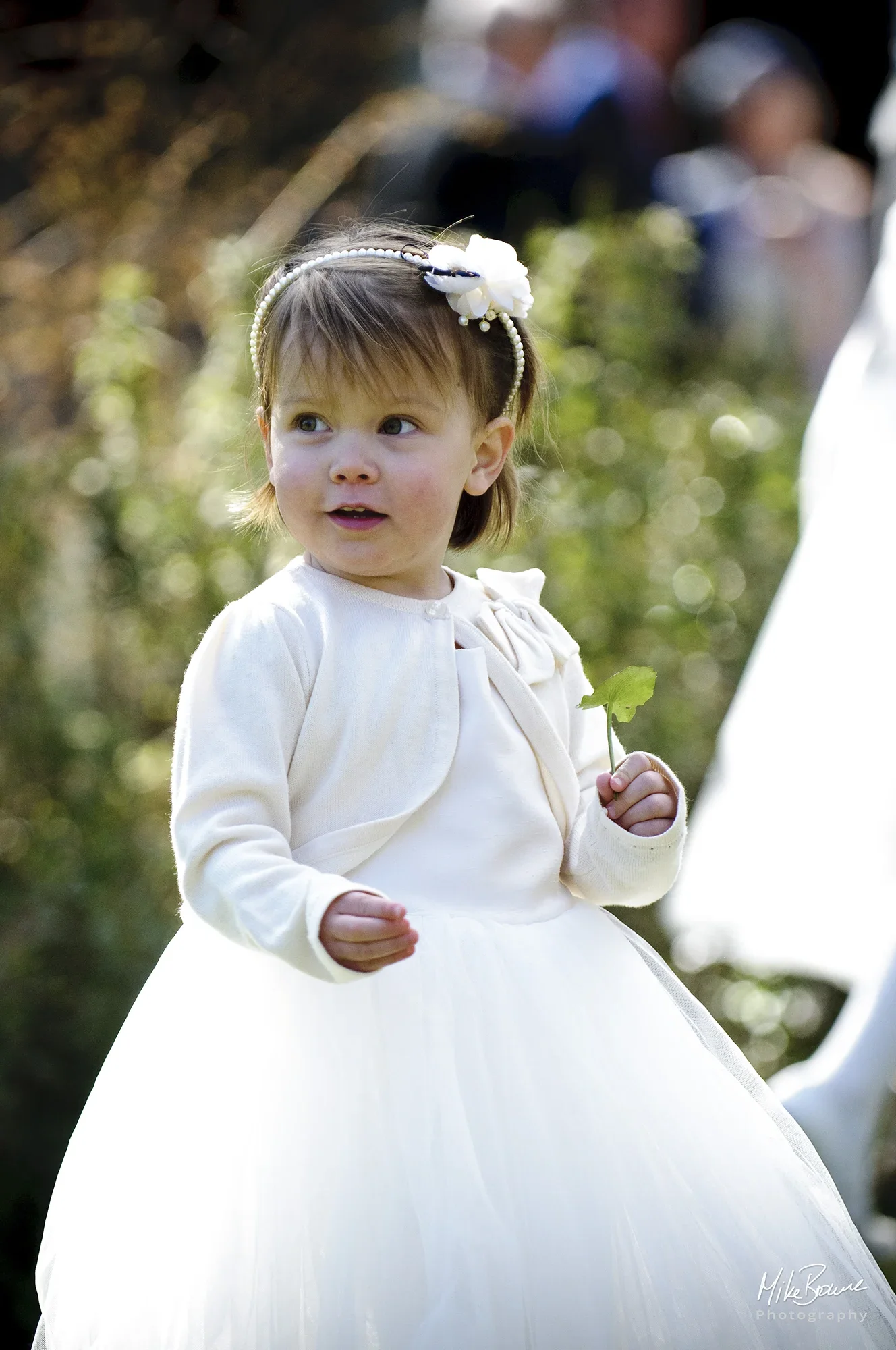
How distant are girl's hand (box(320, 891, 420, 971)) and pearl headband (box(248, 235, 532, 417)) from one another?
619mm

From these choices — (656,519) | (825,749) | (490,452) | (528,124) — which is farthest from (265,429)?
(528,124)

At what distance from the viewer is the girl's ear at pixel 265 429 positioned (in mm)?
1553

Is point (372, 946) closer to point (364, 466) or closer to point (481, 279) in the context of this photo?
point (364, 466)

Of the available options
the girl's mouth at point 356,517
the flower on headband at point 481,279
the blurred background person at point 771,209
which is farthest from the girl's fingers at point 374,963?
the blurred background person at point 771,209

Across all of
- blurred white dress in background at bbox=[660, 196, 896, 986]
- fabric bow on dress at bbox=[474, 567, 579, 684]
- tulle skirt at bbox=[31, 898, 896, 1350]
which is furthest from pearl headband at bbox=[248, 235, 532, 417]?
blurred white dress in background at bbox=[660, 196, 896, 986]

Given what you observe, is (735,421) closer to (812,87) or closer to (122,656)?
(122,656)

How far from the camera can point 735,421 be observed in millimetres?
3105

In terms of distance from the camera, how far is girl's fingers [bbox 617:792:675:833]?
150 centimetres

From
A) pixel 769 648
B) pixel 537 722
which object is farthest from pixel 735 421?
pixel 537 722

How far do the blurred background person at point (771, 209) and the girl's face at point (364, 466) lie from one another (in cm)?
304

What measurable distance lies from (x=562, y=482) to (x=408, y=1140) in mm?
1834

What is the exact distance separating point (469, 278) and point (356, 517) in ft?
0.89

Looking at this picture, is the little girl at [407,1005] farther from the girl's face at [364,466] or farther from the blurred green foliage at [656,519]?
the blurred green foliage at [656,519]

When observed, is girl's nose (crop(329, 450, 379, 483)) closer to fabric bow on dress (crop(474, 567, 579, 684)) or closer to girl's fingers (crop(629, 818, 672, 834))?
fabric bow on dress (crop(474, 567, 579, 684))
